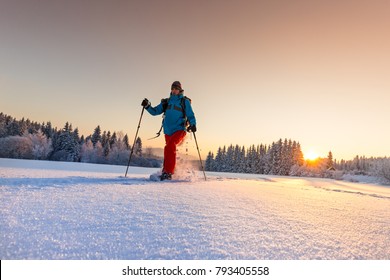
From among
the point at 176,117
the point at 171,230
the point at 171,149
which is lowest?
the point at 171,230

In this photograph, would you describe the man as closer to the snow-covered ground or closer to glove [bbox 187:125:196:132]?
glove [bbox 187:125:196:132]


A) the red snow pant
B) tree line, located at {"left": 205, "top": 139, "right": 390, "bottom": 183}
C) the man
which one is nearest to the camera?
the red snow pant

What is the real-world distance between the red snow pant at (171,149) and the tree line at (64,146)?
38.0m

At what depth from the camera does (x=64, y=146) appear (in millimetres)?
56750

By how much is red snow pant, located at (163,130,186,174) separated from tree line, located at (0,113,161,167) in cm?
3802

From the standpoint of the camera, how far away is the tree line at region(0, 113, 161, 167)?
47.8 meters

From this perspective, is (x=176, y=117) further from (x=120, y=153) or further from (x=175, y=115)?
(x=120, y=153)

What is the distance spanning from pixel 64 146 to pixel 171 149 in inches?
2406

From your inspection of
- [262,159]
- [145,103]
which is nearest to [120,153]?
[262,159]

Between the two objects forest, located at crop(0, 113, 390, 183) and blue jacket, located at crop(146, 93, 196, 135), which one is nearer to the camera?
blue jacket, located at crop(146, 93, 196, 135)

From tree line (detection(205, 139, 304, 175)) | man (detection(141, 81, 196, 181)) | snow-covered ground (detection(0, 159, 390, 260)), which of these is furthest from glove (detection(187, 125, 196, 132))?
tree line (detection(205, 139, 304, 175))

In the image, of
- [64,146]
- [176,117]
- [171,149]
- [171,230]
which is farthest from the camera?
[64,146]

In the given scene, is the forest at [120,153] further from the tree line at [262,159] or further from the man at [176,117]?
the man at [176,117]

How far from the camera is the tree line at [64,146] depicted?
47.8 metres
